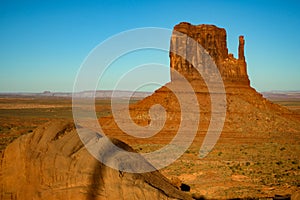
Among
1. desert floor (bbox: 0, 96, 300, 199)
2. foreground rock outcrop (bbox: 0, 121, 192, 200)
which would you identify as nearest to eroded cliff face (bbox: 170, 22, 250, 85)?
desert floor (bbox: 0, 96, 300, 199)

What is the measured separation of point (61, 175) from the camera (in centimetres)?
735

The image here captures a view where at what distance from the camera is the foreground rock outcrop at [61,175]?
23.0 ft

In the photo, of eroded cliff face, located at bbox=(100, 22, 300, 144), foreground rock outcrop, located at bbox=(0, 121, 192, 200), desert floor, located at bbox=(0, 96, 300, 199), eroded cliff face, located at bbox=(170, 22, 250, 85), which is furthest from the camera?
eroded cliff face, located at bbox=(170, 22, 250, 85)

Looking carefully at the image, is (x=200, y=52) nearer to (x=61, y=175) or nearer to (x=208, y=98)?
(x=208, y=98)

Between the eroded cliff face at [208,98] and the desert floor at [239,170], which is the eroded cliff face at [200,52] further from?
the desert floor at [239,170]

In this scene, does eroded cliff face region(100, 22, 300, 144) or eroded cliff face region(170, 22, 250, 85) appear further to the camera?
eroded cliff face region(170, 22, 250, 85)

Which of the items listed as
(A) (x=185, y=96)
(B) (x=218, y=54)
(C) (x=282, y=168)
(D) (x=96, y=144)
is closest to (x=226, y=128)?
(A) (x=185, y=96)

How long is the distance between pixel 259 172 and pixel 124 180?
14.3 m

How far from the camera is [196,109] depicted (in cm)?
4450

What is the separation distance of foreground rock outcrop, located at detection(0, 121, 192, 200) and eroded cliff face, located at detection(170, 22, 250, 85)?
150 ft

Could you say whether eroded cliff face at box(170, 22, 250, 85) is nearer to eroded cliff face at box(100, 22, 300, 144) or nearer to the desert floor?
eroded cliff face at box(100, 22, 300, 144)

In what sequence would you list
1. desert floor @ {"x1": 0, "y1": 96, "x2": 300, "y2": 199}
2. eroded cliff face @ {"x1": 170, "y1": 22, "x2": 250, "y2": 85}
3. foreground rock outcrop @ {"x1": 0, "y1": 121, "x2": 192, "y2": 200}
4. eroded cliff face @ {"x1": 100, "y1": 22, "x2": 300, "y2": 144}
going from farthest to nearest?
1. eroded cliff face @ {"x1": 170, "y1": 22, "x2": 250, "y2": 85}
2. eroded cliff face @ {"x1": 100, "y1": 22, "x2": 300, "y2": 144}
3. desert floor @ {"x1": 0, "y1": 96, "x2": 300, "y2": 199}
4. foreground rock outcrop @ {"x1": 0, "y1": 121, "x2": 192, "y2": 200}

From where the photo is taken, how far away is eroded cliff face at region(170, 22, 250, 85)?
53.8m

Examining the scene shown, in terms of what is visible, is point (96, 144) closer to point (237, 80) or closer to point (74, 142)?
point (74, 142)
